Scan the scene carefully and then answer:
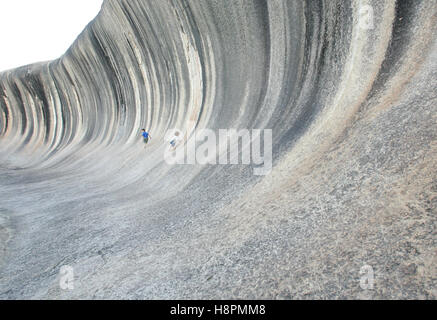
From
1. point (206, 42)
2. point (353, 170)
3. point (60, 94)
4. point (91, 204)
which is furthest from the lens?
point (60, 94)

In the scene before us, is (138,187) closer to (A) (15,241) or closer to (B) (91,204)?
(B) (91,204)

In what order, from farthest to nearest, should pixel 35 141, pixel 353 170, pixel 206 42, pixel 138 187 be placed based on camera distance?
1. pixel 35 141
2. pixel 206 42
3. pixel 138 187
4. pixel 353 170

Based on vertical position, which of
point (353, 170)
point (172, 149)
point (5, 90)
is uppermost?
point (5, 90)

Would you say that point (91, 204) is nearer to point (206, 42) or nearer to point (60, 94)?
point (206, 42)

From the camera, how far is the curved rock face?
A: 6.23 feet

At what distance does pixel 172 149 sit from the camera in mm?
6898

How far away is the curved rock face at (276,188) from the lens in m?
1.90

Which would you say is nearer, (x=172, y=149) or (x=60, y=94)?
(x=172, y=149)

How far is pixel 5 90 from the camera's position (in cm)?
1991

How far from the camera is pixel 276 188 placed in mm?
2916

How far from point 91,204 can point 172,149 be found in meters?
2.30
